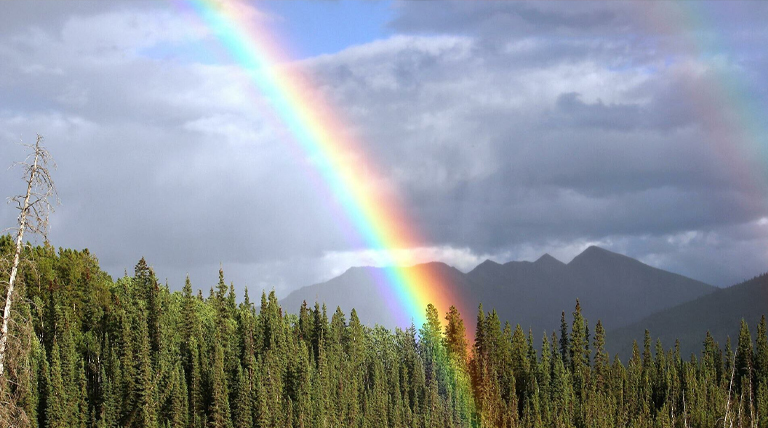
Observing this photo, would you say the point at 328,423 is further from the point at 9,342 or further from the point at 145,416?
the point at 9,342

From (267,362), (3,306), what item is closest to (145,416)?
(267,362)

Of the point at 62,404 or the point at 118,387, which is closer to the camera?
the point at 62,404

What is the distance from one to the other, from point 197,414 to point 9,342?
15679 centimetres

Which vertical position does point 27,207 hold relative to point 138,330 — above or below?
below

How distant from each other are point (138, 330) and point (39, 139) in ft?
527

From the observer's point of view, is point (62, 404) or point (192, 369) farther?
point (192, 369)

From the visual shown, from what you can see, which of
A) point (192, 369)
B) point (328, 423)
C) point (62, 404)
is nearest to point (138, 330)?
point (192, 369)

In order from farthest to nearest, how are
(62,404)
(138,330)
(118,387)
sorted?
(138,330), (118,387), (62,404)

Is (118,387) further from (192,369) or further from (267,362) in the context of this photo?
(267,362)

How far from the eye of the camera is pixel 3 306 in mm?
33844

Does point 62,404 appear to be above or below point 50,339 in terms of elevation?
below

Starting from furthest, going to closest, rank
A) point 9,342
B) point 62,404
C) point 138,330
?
point 138,330 → point 62,404 → point 9,342

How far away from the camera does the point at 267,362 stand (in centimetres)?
19562

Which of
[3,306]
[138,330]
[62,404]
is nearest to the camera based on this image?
[3,306]
